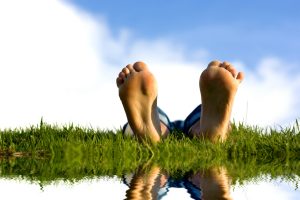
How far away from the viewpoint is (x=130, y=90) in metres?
3.56

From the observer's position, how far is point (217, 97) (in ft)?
12.0

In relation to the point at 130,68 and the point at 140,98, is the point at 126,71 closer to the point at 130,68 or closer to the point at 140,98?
the point at 130,68

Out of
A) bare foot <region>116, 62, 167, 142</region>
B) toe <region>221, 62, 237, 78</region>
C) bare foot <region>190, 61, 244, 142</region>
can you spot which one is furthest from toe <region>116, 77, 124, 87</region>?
toe <region>221, 62, 237, 78</region>

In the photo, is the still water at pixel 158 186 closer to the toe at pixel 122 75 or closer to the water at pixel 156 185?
the water at pixel 156 185

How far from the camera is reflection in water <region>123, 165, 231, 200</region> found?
4.32 feet

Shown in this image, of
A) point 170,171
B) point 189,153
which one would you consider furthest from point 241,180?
point 189,153

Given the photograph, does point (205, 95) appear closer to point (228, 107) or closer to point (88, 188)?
point (228, 107)

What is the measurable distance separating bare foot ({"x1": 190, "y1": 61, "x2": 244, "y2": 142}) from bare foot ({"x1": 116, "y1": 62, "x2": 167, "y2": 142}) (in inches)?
13.0

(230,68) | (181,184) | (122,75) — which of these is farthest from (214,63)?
(181,184)

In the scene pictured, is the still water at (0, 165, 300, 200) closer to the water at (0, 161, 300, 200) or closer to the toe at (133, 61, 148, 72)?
the water at (0, 161, 300, 200)

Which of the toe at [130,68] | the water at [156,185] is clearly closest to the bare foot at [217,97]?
the toe at [130,68]

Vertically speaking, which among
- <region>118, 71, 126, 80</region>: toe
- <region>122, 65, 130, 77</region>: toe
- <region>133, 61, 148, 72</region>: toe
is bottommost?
<region>118, 71, 126, 80</region>: toe

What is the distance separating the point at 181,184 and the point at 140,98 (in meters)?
2.07

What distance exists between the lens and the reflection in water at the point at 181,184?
1.32 meters
